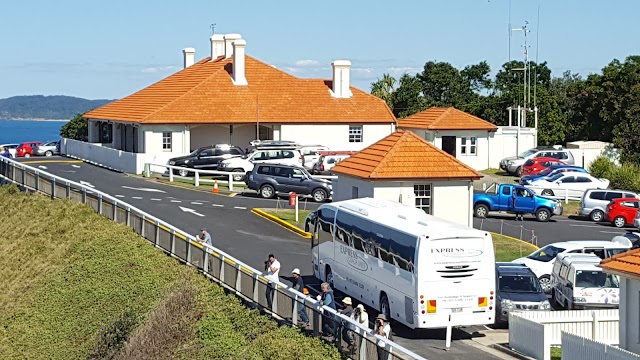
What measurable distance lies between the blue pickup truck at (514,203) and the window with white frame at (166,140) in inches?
769

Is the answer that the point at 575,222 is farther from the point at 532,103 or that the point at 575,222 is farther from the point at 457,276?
the point at 532,103

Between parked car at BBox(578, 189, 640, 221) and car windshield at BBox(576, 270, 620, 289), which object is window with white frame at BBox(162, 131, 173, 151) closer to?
parked car at BBox(578, 189, 640, 221)

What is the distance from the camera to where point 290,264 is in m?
34.8

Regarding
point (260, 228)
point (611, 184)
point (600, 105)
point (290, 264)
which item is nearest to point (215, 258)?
point (290, 264)

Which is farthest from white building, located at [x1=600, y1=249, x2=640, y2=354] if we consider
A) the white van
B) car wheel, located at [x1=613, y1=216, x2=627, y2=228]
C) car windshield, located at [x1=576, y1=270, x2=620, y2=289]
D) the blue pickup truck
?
the blue pickup truck

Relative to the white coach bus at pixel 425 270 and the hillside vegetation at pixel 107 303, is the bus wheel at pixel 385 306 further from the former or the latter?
the hillside vegetation at pixel 107 303

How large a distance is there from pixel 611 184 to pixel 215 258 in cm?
3263

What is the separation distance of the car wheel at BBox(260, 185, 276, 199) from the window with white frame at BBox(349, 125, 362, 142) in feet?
56.6

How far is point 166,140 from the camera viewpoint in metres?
60.6

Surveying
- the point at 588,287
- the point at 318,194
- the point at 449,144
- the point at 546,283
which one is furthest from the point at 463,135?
the point at 588,287

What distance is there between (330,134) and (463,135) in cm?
784

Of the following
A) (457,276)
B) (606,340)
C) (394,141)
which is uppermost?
(394,141)

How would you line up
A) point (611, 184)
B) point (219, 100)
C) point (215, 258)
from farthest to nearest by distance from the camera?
point (219, 100) → point (611, 184) → point (215, 258)

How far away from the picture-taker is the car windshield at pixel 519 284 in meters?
29.0
